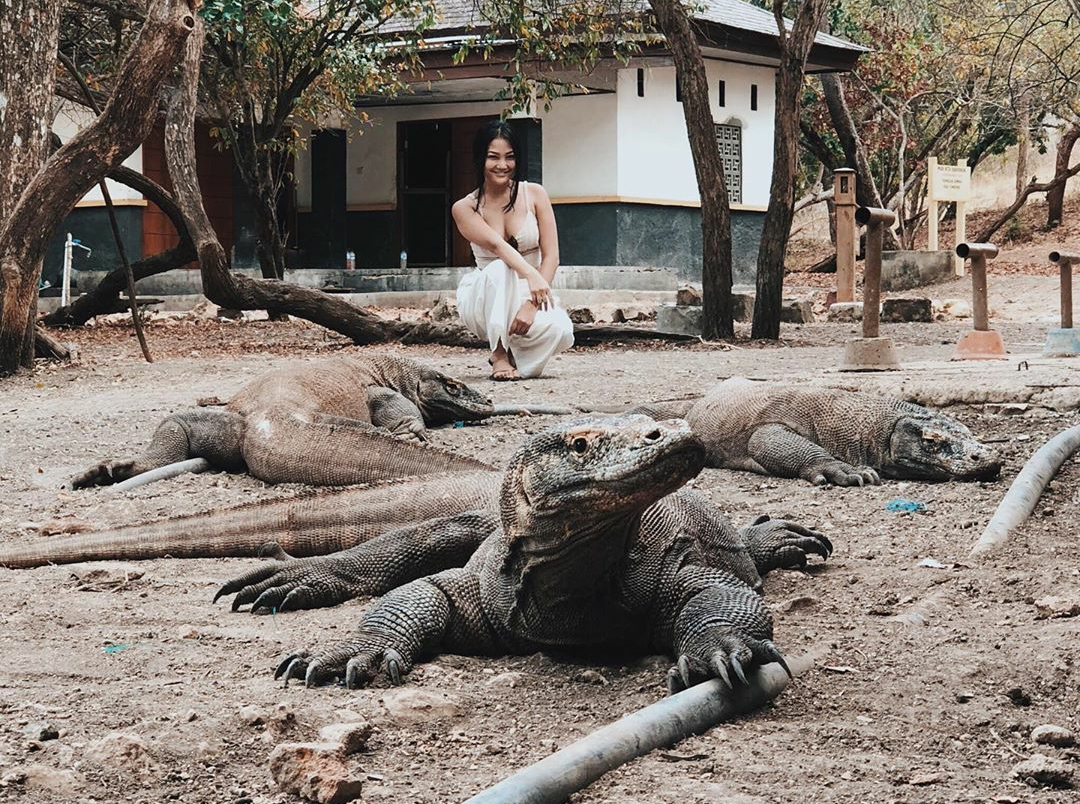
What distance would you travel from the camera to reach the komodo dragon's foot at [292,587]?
424cm

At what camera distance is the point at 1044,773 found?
2674 millimetres

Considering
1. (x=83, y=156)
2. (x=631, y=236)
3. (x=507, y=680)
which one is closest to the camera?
(x=507, y=680)

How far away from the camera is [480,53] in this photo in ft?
66.3

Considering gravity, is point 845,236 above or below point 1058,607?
above

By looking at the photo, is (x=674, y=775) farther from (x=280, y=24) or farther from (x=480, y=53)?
(x=480, y=53)

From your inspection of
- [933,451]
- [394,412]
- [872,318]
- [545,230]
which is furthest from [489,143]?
[933,451]

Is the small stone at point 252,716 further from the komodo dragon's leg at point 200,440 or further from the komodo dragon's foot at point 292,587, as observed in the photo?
the komodo dragon's leg at point 200,440

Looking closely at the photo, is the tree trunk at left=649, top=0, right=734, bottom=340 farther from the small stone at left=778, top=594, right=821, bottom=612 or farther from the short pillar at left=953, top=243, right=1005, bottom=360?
the small stone at left=778, top=594, right=821, bottom=612

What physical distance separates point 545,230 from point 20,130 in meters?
Answer: 4.22

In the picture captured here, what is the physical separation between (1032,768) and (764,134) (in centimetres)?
2200

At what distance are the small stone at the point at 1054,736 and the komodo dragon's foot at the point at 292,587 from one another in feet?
6.78

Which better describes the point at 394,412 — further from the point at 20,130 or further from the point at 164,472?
the point at 20,130

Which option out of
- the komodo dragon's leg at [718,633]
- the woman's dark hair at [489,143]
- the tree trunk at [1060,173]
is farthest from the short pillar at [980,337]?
the tree trunk at [1060,173]

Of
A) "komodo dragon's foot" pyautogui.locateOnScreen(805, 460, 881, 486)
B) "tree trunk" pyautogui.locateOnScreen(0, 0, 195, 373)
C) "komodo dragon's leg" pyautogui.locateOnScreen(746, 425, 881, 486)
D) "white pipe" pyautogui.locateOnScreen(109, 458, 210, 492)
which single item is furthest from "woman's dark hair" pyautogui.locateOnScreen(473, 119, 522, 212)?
"komodo dragon's foot" pyautogui.locateOnScreen(805, 460, 881, 486)
